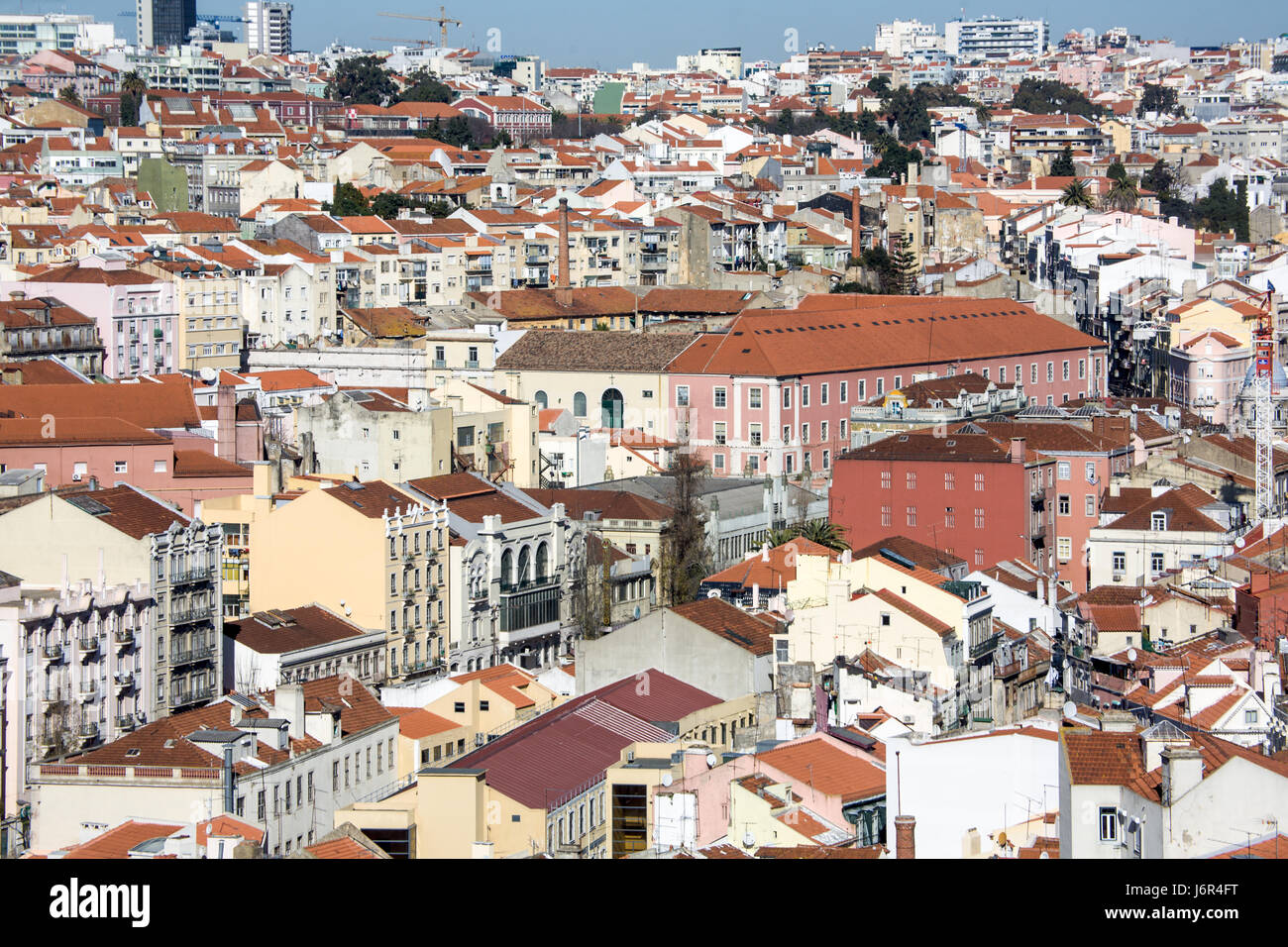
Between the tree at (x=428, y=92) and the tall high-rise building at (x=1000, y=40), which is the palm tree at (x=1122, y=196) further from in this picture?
the tall high-rise building at (x=1000, y=40)

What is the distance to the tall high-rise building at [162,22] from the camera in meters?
129

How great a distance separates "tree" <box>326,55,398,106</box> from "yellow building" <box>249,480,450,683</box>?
86246 mm

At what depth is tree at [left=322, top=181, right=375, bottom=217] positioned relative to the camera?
7475 centimetres

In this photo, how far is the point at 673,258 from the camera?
244 feet

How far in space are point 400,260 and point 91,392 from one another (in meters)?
22.2

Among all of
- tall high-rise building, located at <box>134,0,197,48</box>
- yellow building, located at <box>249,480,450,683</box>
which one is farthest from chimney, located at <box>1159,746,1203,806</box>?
tall high-rise building, located at <box>134,0,197,48</box>

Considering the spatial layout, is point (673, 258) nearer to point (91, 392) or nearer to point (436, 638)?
point (91, 392)

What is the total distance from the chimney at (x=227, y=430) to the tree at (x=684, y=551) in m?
7.76

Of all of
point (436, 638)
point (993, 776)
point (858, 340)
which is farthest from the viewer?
point (858, 340)

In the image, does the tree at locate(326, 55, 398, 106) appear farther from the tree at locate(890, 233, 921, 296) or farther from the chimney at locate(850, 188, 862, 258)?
the tree at locate(890, 233, 921, 296)

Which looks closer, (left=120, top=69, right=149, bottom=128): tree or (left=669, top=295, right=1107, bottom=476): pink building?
(left=669, top=295, right=1107, bottom=476): pink building

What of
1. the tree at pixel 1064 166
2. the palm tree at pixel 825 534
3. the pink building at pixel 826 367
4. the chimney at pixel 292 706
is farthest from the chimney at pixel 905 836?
the tree at pixel 1064 166
